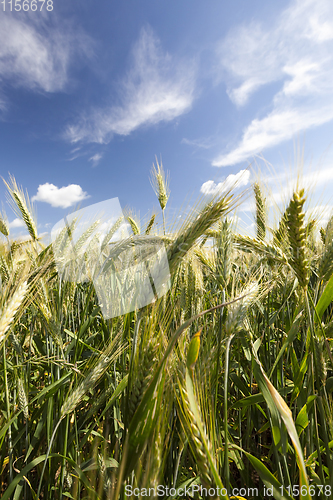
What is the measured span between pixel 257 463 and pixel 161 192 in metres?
3.30

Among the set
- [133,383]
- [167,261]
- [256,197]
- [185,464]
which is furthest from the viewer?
[256,197]

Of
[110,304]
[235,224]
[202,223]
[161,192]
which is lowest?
[110,304]

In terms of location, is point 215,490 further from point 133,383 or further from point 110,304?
point 110,304

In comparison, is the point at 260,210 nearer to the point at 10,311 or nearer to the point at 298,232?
the point at 298,232

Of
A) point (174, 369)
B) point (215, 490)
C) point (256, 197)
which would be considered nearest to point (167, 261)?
point (174, 369)

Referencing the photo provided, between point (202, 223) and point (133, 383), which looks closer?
point (133, 383)

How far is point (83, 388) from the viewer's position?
3.47ft

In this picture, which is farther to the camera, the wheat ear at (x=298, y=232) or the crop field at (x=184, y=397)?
the wheat ear at (x=298, y=232)

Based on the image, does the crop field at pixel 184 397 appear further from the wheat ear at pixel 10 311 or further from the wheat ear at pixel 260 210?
the wheat ear at pixel 260 210

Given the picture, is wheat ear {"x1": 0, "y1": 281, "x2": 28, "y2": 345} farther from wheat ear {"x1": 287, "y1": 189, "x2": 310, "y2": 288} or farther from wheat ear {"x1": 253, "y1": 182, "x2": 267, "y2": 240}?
wheat ear {"x1": 253, "y1": 182, "x2": 267, "y2": 240}

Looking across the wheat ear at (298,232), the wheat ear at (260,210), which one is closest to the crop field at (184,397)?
the wheat ear at (298,232)

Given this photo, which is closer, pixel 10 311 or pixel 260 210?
pixel 10 311

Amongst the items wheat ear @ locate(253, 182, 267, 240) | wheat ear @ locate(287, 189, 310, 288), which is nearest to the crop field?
wheat ear @ locate(287, 189, 310, 288)

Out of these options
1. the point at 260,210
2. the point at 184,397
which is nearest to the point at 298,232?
the point at 184,397
